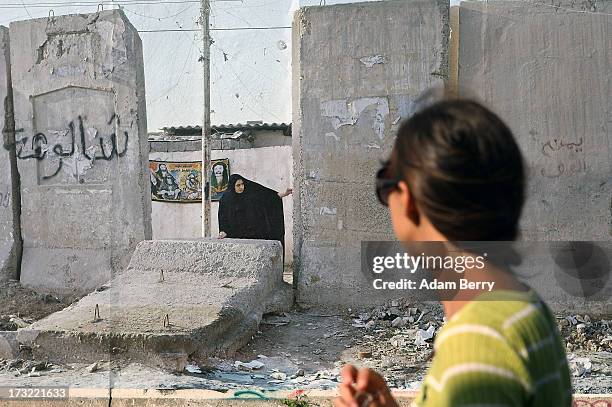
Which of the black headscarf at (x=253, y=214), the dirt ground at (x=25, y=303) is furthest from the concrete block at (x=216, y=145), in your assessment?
the dirt ground at (x=25, y=303)

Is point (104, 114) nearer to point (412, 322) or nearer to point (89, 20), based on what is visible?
point (89, 20)

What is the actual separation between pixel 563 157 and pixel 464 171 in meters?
4.64

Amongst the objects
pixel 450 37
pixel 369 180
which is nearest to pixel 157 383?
pixel 369 180

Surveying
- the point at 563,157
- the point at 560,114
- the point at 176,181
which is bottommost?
the point at 176,181

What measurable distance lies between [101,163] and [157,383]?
3.26 meters

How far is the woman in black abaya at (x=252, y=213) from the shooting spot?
399 inches

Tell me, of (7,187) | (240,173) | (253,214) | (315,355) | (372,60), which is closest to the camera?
(315,355)

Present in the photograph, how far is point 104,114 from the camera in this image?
19.7ft

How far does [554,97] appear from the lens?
5117 mm

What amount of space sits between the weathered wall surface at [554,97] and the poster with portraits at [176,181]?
8321 millimetres

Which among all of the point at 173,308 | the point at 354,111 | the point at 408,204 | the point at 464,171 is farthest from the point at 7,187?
the point at 464,171

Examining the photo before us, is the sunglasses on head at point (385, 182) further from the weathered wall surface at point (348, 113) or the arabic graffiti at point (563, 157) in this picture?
the arabic graffiti at point (563, 157)

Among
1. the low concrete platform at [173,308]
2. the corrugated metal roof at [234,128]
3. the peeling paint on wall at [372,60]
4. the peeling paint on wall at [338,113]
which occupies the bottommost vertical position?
the low concrete platform at [173,308]

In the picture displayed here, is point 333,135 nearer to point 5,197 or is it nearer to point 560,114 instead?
point 560,114
